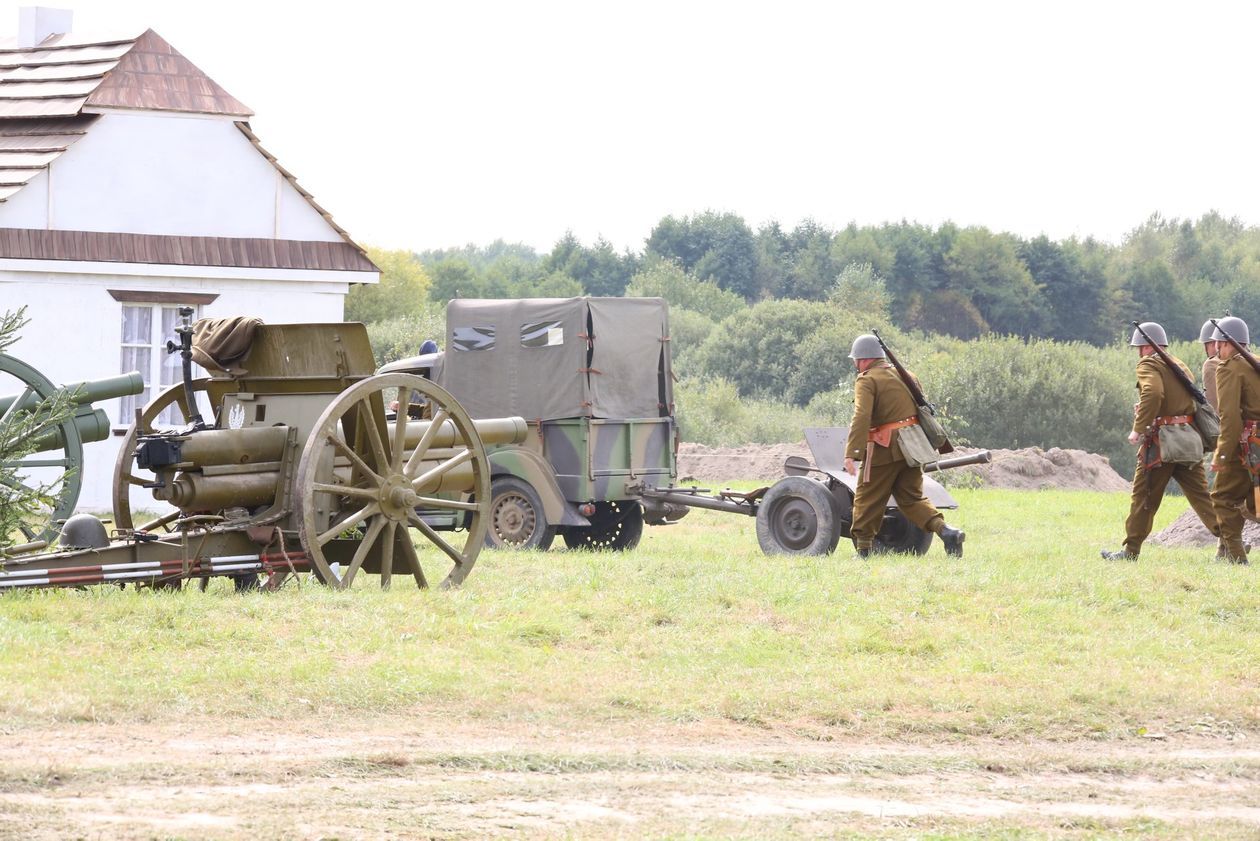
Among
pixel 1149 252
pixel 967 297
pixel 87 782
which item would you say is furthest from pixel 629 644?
pixel 1149 252

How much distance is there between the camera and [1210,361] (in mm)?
17766

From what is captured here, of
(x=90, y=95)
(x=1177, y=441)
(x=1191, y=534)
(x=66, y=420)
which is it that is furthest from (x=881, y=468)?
(x=90, y=95)

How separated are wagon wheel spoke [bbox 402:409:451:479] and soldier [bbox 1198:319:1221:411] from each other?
23.9ft

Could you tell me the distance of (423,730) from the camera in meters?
8.21

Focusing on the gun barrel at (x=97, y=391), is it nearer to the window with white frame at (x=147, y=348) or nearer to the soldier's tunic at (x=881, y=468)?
the soldier's tunic at (x=881, y=468)

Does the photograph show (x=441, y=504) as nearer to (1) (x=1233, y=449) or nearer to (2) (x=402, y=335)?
(1) (x=1233, y=449)

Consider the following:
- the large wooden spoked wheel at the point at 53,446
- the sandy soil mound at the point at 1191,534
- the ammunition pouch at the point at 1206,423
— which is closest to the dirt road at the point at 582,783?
the large wooden spoked wheel at the point at 53,446

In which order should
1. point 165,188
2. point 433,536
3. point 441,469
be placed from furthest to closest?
point 165,188 < point 441,469 < point 433,536

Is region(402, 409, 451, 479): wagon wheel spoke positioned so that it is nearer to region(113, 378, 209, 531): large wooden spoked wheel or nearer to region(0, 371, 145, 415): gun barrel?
region(113, 378, 209, 531): large wooden spoked wheel

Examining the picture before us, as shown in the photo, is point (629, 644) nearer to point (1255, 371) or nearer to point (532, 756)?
point (532, 756)

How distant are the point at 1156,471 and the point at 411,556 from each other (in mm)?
7652

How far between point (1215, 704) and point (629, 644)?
3.34 meters

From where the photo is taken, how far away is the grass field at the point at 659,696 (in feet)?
23.1

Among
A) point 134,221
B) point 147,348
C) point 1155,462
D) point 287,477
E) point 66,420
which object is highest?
point 134,221
